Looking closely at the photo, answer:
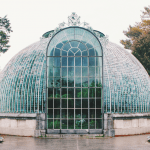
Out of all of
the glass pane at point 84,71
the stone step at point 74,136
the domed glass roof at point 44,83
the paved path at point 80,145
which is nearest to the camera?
the paved path at point 80,145

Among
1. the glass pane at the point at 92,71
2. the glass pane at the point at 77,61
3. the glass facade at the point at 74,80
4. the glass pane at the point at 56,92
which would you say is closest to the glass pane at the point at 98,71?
the glass facade at the point at 74,80

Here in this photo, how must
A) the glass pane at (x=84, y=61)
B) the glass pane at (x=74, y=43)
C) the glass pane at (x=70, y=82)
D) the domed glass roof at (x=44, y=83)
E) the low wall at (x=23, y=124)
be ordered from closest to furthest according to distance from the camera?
the low wall at (x=23, y=124) < the glass pane at (x=70, y=82) < the domed glass roof at (x=44, y=83) < the glass pane at (x=84, y=61) < the glass pane at (x=74, y=43)

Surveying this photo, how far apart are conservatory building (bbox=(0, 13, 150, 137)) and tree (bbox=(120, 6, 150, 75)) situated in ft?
53.0

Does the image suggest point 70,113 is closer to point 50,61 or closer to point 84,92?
point 84,92

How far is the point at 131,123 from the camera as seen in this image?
80.8 ft

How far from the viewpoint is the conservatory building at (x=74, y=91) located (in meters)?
23.5

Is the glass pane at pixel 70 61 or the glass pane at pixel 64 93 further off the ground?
the glass pane at pixel 70 61

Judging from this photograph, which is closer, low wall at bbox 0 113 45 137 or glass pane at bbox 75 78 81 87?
low wall at bbox 0 113 45 137

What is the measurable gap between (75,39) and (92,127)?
305 inches

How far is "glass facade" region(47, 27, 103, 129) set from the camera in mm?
23484

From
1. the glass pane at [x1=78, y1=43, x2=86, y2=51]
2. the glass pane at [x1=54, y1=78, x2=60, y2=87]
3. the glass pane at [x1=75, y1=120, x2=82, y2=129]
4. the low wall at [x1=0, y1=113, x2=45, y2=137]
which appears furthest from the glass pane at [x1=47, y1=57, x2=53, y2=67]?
the glass pane at [x1=75, y1=120, x2=82, y2=129]

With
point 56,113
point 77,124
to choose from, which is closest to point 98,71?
point 77,124

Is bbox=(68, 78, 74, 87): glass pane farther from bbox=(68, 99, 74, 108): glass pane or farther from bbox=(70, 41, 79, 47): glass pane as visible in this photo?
bbox=(70, 41, 79, 47): glass pane

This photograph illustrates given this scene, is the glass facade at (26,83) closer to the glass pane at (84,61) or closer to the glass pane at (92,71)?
the glass pane at (84,61)
